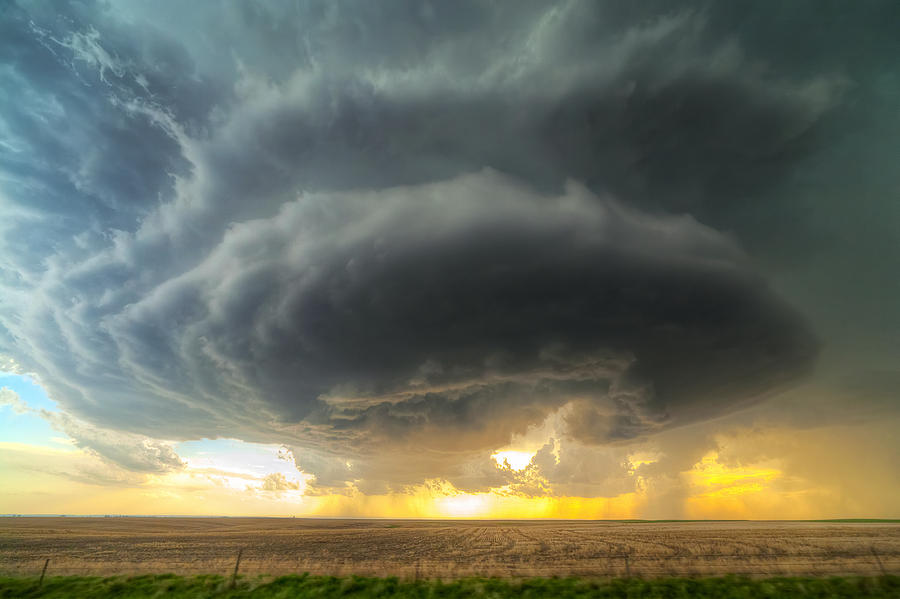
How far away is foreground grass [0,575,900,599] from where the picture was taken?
2750 centimetres

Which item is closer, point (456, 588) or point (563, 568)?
point (456, 588)

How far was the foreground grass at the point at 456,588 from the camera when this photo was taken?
27.5 meters

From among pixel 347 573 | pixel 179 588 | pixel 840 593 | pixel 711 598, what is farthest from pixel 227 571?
pixel 840 593

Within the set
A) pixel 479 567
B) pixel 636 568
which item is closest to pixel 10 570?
pixel 479 567

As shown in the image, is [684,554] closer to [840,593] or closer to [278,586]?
[840,593]

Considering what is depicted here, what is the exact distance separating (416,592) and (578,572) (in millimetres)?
13207

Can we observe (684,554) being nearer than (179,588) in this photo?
No

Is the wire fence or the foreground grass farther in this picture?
the wire fence

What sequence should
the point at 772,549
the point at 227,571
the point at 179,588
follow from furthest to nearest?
the point at 772,549 → the point at 227,571 → the point at 179,588

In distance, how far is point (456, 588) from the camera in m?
28.9

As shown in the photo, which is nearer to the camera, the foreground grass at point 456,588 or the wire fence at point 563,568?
the foreground grass at point 456,588

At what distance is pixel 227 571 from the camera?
3572 cm

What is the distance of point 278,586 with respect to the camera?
3059 cm

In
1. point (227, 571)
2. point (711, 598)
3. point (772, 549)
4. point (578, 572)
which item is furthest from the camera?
point (772, 549)
